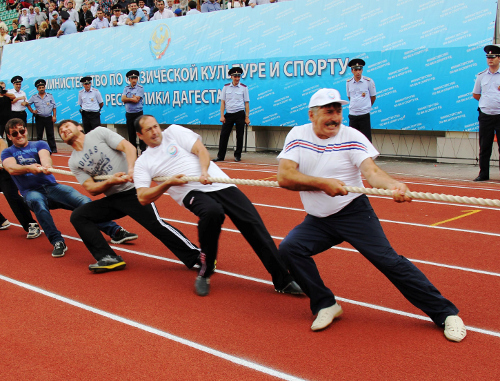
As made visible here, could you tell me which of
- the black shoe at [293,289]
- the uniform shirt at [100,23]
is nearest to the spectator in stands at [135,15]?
the uniform shirt at [100,23]

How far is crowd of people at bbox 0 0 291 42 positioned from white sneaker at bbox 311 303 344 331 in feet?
37.3

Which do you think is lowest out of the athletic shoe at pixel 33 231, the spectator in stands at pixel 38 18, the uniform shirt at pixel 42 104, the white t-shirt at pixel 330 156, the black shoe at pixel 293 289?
the athletic shoe at pixel 33 231

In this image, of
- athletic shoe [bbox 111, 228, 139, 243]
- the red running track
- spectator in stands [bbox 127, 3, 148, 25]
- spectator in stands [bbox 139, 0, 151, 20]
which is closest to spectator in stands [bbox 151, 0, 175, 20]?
spectator in stands [bbox 127, 3, 148, 25]

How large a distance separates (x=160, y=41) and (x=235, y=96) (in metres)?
4.55

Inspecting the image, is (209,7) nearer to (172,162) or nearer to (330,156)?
→ (172,162)

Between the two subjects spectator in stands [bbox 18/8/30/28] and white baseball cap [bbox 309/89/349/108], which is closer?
white baseball cap [bbox 309/89/349/108]

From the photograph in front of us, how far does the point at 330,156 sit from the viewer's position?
→ 13.6 ft

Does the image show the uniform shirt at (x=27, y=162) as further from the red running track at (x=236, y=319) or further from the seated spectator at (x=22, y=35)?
the seated spectator at (x=22, y=35)

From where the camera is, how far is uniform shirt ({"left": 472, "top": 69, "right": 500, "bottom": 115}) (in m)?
9.45

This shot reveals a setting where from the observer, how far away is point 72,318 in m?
4.75

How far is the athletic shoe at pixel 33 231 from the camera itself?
7.74m

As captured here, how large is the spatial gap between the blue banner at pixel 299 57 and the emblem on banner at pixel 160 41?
30 millimetres

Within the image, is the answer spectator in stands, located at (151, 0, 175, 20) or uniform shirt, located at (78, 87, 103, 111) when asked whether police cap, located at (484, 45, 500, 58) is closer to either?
spectator in stands, located at (151, 0, 175, 20)

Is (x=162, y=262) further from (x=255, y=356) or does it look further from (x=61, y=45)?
(x=61, y=45)
